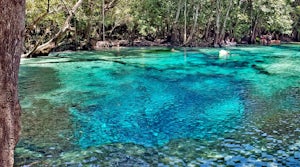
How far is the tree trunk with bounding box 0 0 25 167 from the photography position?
2.89 m

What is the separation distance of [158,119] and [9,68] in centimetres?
750

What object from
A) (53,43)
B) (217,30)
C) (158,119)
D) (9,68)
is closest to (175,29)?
(217,30)

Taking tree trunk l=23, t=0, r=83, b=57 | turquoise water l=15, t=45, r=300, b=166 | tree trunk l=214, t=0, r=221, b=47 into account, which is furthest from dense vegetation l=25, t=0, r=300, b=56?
turquoise water l=15, t=45, r=300, b=166

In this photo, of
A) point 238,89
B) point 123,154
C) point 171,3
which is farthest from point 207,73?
point 171,3

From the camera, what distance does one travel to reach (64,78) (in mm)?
17688

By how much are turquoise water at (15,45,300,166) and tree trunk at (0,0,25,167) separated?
3596mm

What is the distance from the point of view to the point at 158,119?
33.7 feet

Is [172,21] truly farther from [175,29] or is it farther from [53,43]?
[53,43]

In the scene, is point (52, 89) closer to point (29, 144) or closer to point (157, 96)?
point (157, 96)

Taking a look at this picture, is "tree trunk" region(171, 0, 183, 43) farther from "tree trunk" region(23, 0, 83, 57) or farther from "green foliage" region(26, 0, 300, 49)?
"tree trunk" region(23, 0, 83, 57)

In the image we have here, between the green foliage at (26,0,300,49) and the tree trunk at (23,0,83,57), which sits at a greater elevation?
the green foliage at (26,0,300,49)

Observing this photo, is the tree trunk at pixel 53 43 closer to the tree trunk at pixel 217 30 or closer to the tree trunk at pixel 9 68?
the tree trunk at pixel 217 30

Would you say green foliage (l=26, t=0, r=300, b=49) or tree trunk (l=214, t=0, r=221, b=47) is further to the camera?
tree trunk (l=214, t=0, r=221, b=47)

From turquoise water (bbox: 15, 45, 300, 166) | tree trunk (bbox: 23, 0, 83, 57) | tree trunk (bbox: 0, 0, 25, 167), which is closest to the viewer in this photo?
tree trunk (bbox: 0, 0, 25, 167)
